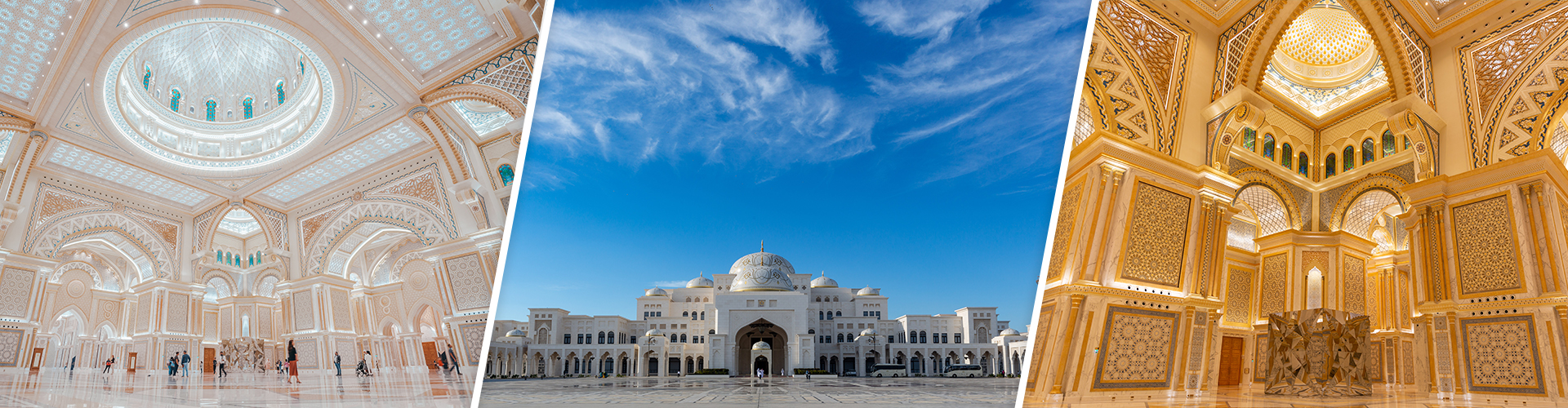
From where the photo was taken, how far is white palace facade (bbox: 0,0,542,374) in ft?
24.7

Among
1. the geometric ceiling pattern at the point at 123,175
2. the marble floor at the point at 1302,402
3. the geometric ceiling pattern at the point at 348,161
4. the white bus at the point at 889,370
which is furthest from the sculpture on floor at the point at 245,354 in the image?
the marble floor at the point at 1302,402

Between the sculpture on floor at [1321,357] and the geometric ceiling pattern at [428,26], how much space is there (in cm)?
862

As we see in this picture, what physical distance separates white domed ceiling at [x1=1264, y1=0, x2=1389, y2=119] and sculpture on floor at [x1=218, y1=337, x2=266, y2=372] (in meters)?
18.0

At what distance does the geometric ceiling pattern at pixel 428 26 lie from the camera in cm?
705

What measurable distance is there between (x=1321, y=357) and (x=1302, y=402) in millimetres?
1545

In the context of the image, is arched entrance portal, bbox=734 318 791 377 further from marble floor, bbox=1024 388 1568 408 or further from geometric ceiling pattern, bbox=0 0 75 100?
geometric ceiling pattern, bbox=0 0 75 100

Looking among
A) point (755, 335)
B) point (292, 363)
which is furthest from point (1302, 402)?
point (755, 335)

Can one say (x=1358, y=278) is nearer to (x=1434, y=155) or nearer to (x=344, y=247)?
(x=1434, y=155)

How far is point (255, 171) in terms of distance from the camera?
11766 millimetres

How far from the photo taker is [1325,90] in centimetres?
893

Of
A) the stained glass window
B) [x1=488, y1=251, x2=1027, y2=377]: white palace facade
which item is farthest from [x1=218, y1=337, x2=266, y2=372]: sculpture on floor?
the stained glass window

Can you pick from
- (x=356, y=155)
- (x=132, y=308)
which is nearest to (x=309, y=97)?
(x=356, y=155)

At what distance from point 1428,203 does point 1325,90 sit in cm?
194

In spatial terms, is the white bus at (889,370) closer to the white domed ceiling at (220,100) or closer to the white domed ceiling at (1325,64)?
the white domed ceiling at (1325,64)
